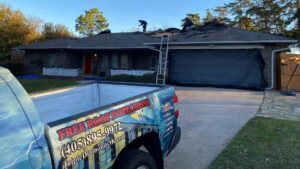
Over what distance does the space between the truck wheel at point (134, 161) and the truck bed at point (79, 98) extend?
1207mm

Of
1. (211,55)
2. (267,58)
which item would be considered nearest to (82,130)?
(267,58)

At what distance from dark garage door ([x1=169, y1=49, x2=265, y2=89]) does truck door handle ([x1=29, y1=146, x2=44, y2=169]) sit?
54.0ft

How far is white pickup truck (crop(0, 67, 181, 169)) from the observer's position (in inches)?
89.2

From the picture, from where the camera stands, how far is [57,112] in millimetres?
4648

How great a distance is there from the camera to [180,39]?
20188 millimetres

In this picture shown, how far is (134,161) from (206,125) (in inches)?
201

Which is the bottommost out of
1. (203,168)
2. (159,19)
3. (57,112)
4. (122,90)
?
(203,168)

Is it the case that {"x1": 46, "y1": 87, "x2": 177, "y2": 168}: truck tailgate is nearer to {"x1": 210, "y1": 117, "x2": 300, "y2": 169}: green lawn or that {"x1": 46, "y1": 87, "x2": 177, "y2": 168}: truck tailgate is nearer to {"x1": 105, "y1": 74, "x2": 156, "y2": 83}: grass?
{"x1": 210, "y1": 117, "x2": 300, "y2": 169}: green lawn

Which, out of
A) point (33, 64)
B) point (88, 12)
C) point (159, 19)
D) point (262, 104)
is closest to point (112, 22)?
point (88, 12)

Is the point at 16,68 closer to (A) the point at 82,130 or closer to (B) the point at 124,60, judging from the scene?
(B) the point at 124,60

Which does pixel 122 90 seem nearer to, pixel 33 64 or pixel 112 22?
pixel 33 64

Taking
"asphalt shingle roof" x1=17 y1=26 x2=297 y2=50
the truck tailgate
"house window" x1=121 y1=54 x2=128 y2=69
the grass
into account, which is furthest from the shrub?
the truck tailgate

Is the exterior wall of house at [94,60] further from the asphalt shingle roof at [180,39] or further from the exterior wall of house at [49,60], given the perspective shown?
the asphalt shingle roof at [180,39]

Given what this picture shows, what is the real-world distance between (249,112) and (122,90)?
20.4ft
